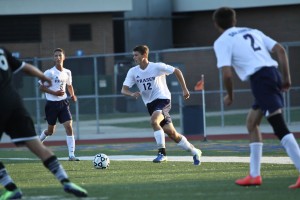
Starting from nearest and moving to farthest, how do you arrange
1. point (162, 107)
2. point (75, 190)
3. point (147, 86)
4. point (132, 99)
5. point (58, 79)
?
point (75, 190) → point (162, 107) → point (147, 86) → point (58, 79) → point (132, 99)

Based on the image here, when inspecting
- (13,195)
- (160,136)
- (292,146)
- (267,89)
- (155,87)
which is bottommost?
(160,136)

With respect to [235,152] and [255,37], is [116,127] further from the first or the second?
[255,37]

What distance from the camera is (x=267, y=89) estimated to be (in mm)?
10633

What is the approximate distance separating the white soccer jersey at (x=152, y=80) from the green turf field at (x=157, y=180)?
1254mm

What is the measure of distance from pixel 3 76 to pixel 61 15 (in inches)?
1220

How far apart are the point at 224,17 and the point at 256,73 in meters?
0.79

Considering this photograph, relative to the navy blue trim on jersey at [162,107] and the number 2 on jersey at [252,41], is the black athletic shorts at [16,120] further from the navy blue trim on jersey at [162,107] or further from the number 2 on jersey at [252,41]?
the navy blue trim on jersey at [162,107]

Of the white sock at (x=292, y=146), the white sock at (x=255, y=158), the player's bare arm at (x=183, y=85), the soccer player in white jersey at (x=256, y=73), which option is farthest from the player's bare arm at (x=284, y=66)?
the player's bare arm at (x=183, y=85)

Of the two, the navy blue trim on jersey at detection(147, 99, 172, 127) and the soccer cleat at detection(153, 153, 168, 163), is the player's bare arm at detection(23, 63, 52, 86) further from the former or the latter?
the soccer cleat at detection(153, 153, 168, 163)

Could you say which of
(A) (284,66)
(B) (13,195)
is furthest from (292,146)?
(B) (13,195)

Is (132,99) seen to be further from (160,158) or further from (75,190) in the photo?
(75,190)

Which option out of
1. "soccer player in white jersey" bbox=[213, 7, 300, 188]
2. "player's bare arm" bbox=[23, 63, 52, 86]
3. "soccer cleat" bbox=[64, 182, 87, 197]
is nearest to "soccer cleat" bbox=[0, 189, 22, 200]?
"soccer cleat" bbox=[64, 182, 87, 197]

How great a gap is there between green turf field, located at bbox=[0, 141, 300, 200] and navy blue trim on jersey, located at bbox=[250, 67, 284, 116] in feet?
3.30

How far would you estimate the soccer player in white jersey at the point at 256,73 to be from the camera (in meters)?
10.6
